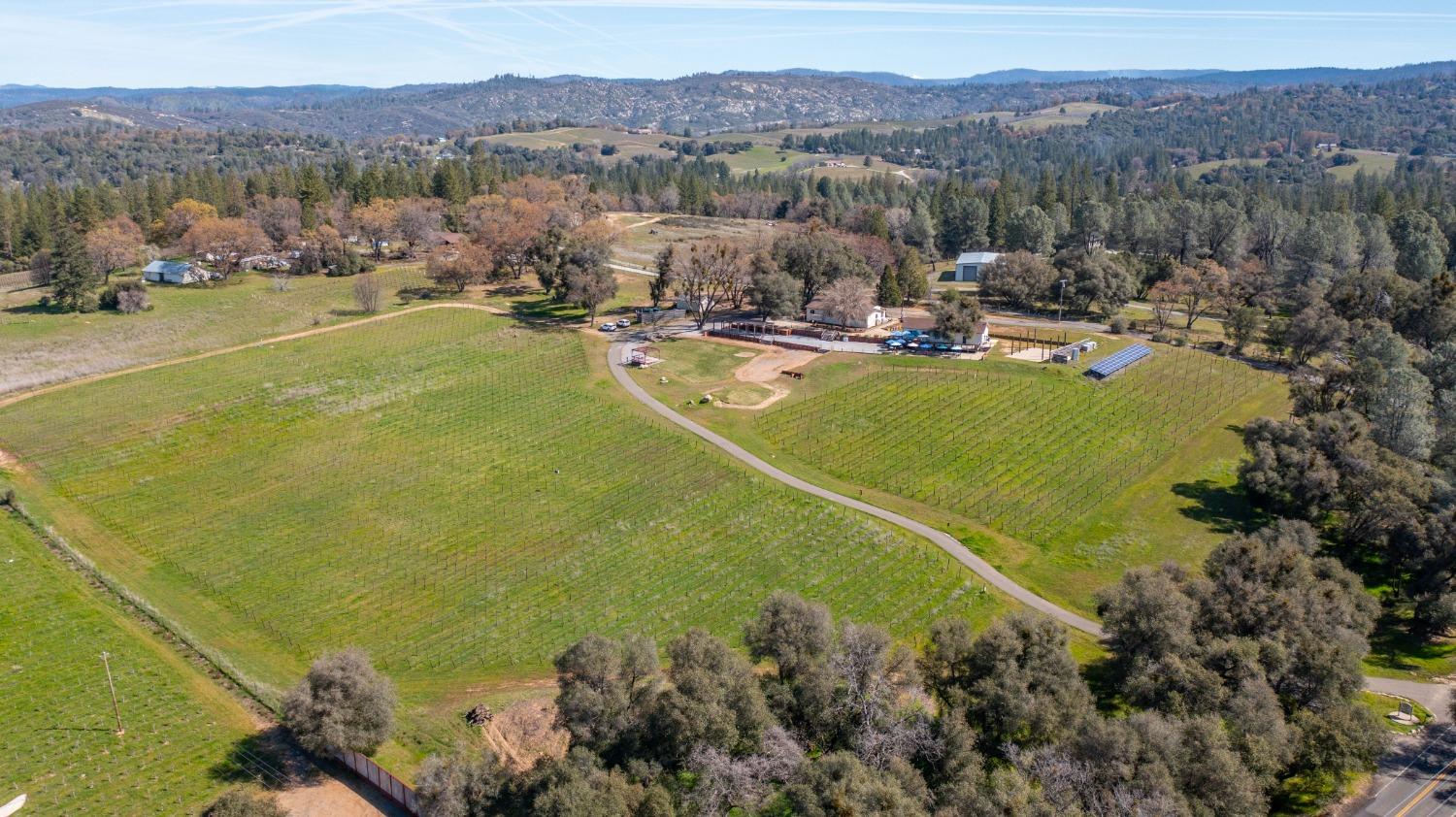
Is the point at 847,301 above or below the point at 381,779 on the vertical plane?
above

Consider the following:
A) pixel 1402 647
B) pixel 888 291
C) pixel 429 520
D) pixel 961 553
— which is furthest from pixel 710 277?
pixel 1402 647

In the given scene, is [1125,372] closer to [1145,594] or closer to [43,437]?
[1145,594]

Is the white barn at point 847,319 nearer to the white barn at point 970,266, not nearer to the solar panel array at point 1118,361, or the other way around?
the solar panel array at point 1118,361

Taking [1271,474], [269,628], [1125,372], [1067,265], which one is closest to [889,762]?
[269,628]

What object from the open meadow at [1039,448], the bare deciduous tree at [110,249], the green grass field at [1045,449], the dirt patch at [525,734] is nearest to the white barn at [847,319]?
the open meadow at [1039,448]

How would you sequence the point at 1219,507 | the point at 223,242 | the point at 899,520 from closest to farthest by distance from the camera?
1. the point at 899,520
2. the point at 1219,507
3. the point at 223,242

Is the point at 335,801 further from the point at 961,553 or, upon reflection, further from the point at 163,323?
the point at 163,323

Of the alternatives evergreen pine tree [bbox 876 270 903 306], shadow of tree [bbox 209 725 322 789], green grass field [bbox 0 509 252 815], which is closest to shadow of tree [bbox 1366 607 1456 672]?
shadow of tree [bbox 209 725 322 789]
